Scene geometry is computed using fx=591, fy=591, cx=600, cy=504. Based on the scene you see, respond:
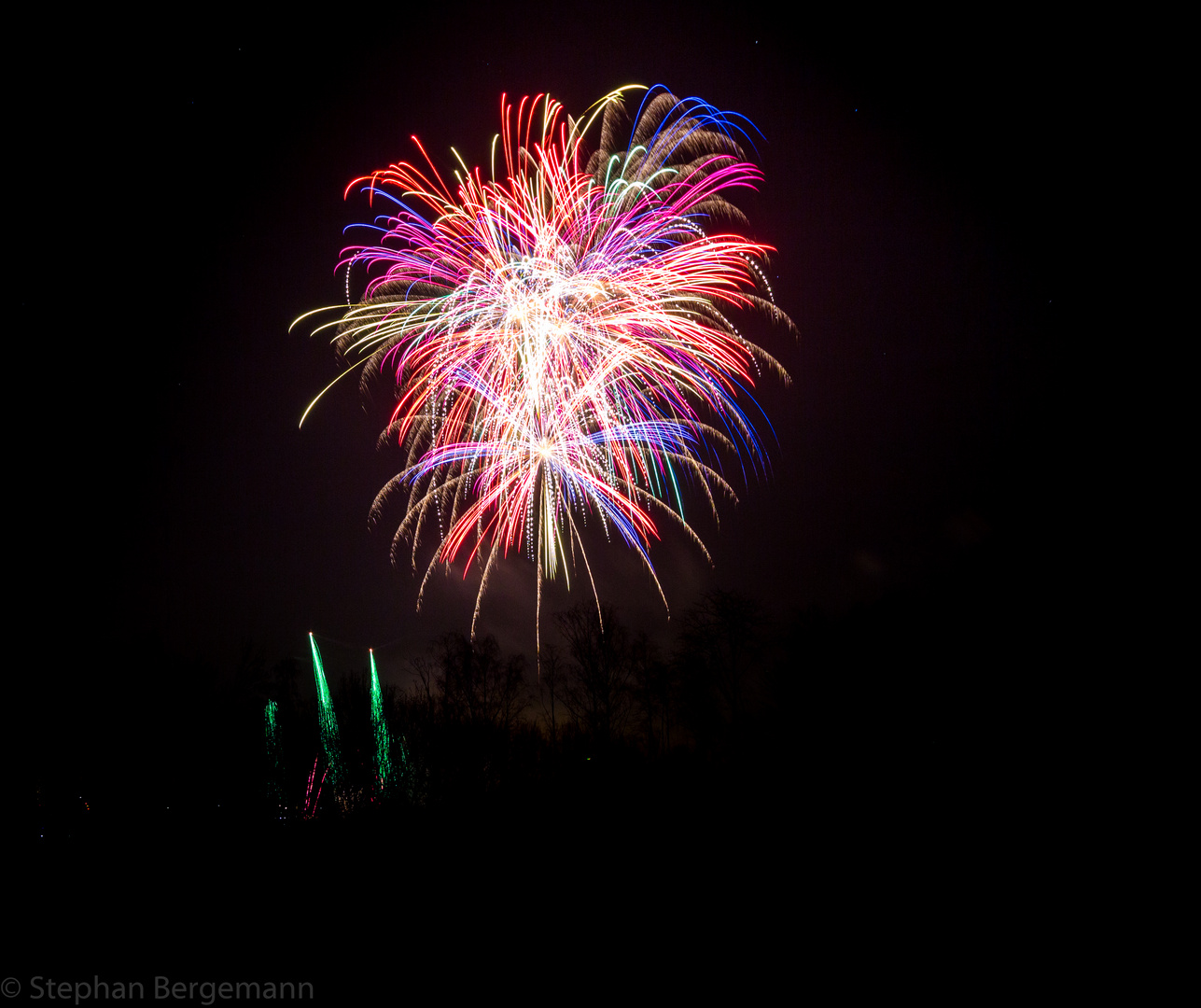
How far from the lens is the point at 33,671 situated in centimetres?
1830

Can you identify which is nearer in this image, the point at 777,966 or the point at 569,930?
the point at 777,966

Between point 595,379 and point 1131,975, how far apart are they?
12.1 m

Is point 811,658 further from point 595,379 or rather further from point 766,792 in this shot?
point 595,379

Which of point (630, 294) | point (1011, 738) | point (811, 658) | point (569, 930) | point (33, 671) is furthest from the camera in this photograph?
point (811, 658)

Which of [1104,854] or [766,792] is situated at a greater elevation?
[766,792]

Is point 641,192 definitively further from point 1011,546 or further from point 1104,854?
point 1011,546

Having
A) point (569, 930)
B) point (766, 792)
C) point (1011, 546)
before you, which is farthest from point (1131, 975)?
point (1011, 546)

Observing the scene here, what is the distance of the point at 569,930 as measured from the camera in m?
8.68

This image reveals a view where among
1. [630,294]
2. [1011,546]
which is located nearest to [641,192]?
[630,294]

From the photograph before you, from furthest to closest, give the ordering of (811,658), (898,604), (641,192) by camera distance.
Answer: (811,658)
(898,604)
(641,192)

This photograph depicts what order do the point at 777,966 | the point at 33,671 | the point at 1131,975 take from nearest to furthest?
the point at 1131,975 → the point at 777,966 → the point at 33,671

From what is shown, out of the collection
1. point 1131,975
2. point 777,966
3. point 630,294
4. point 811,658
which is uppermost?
point 630,294

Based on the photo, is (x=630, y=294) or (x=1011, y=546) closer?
(x=630, y=294)

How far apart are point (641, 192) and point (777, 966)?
12.9 m
